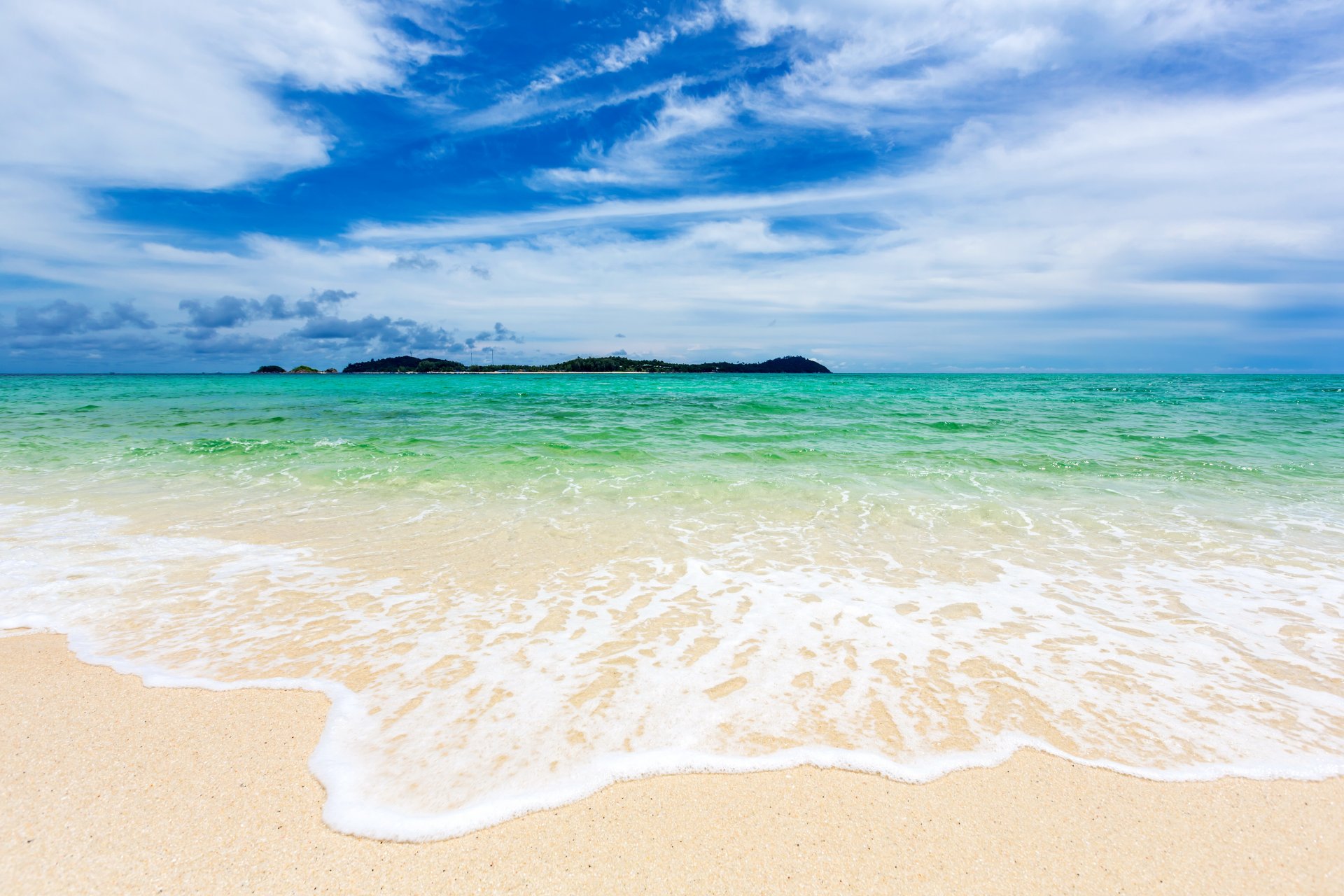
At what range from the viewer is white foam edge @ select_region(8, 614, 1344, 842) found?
267 cm

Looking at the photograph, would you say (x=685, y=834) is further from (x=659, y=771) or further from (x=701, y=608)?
(x=701, y=608)

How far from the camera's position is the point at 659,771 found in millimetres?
3010

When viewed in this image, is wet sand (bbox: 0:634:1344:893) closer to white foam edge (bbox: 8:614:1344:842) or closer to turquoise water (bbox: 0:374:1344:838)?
white foam edge (bbox: 8:614:1344:842)

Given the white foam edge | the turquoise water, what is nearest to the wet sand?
the white foam edge

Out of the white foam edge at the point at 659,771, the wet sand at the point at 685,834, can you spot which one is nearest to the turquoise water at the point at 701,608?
the white foam edge at the point at 659,771

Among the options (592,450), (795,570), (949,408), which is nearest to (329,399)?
(592,450)

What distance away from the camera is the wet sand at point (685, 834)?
2387mm

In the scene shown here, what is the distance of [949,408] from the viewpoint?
27.3 metres

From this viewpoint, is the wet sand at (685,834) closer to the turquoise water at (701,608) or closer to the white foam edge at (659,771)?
the white foam edge at (659,771)

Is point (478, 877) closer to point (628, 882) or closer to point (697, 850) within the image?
point (628, 882)

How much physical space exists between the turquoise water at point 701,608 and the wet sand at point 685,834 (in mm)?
175

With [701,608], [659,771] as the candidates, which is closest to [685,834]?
[659,771]

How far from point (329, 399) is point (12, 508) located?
101 ft

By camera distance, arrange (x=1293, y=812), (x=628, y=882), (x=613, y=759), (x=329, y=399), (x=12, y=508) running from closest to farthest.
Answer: (x=628, y=882)
(x=1293, y=812)
(x=613, y=759)
(x=12, y=508)
(x=329, y=399)
